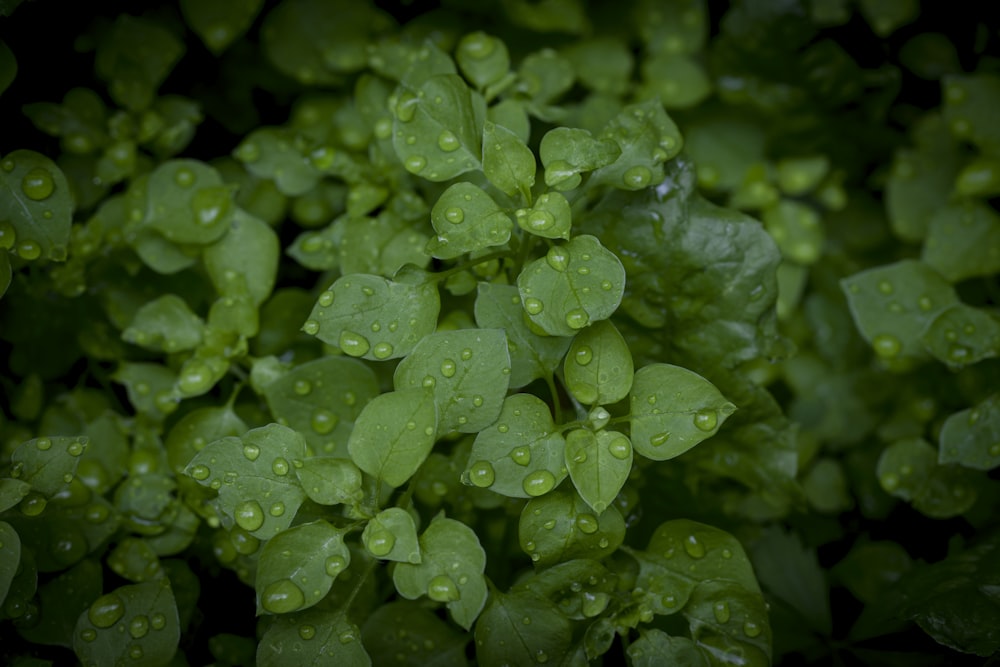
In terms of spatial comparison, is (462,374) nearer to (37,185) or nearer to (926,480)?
(37,185)

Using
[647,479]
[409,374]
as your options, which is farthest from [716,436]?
[409,374]

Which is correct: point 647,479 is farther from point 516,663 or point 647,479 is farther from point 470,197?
point 470,197

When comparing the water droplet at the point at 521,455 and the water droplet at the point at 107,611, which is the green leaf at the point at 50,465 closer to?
the water droplet at the point at 107,611

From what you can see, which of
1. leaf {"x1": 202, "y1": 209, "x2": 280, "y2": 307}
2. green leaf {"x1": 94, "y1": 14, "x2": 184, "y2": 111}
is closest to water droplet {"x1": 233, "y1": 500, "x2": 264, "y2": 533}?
leaf {"x1": 202, "y1": 209, "x2": 280, "y2": 307}

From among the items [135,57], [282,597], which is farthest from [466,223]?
[135,57]

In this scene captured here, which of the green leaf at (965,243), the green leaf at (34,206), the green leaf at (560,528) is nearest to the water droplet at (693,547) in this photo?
the green leaf at (560,528)

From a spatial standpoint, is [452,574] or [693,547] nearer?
[452,574]

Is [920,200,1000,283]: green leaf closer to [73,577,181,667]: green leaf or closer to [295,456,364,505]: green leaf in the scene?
[295,456,364,505]: green leaf

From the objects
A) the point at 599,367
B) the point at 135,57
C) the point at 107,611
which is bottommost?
the point at 107,611
